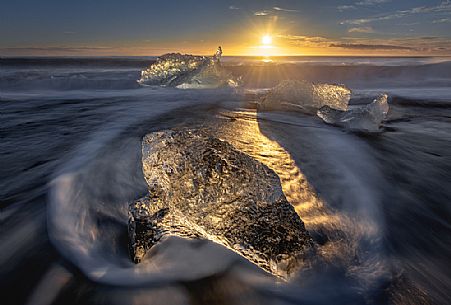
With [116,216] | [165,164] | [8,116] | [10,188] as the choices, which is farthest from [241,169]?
[8,116]

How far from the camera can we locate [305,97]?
20.2ft

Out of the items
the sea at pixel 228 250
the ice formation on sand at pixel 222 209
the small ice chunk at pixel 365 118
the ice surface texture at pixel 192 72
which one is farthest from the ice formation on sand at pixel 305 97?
the ice formation on sand at pixel 222 209

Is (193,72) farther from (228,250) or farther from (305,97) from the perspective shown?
(228,250)

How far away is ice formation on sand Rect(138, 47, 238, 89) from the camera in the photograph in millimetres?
9711

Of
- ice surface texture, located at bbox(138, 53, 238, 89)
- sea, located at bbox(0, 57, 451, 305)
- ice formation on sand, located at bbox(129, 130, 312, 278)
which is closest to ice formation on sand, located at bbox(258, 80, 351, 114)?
sea, located at bbox(0, 57, 451, 305)

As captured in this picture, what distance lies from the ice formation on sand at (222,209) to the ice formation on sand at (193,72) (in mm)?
Result: 8271

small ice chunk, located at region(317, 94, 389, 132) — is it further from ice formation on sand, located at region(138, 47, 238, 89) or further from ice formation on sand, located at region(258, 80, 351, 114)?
ice formation on sand, located at region(138, 47, 238, 89)

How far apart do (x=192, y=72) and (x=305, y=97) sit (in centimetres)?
500

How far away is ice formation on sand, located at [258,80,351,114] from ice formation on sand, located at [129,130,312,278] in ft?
14.4

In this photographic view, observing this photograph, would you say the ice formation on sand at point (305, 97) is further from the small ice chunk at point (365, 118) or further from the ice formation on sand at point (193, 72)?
the ice formation on sand at point (193, 72)

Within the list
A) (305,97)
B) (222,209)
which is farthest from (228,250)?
(305,97)

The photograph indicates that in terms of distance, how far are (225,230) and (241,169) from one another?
36cm

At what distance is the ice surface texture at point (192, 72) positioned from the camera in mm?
9719

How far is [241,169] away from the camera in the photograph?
5.67 ft
